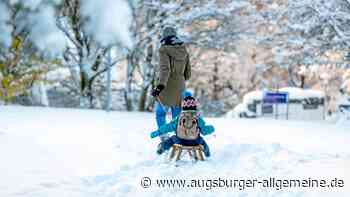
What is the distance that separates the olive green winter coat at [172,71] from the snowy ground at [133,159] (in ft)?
2.43


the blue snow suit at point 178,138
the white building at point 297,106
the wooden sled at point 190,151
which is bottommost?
the white building at point 297,106

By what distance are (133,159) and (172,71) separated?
1.17m

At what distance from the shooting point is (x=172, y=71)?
6.23 metres

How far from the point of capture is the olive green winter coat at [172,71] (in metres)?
6.07

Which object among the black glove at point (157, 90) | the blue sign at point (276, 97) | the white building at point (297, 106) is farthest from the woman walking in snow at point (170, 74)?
the white building at point (297, 106)

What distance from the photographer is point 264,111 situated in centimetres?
1573

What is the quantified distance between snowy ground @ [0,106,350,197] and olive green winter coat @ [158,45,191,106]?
0.74m

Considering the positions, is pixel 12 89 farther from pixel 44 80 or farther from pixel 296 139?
pixel 296 139

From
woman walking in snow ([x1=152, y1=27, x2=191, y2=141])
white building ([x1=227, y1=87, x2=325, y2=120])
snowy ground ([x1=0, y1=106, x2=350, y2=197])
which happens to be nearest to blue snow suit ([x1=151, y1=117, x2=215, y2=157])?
snowy ground ([x1=0, y1=106, x2=350, y2=197])

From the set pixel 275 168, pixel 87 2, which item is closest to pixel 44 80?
pixel 87 2

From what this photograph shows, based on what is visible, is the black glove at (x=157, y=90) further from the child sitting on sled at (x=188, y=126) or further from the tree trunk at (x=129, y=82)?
the tree trunk at (x=129, y=82)

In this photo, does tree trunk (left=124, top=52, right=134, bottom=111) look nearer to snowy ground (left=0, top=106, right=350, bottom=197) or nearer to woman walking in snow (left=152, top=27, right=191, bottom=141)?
snowy ground (left=0, top=106, right=350, bottom=197)

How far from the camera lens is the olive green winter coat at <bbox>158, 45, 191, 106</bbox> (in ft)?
19.9

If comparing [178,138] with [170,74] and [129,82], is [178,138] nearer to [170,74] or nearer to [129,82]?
[170,74]
